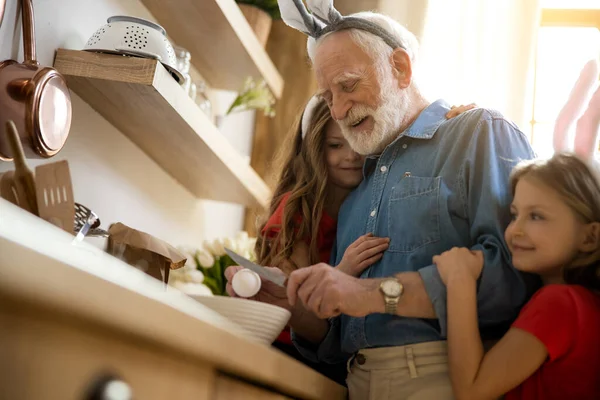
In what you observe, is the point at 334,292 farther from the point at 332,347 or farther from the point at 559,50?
the point at 559,50

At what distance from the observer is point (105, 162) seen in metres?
1.61

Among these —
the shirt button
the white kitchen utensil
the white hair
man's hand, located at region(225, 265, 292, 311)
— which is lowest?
the shirt button

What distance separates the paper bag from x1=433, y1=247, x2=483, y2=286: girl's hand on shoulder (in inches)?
17.8

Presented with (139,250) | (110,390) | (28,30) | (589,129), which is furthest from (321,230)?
(110,390)

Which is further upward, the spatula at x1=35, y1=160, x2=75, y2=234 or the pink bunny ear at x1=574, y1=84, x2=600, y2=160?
the spatula at x1=35, y1=160, x2=75, y2=234

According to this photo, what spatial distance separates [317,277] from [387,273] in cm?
16

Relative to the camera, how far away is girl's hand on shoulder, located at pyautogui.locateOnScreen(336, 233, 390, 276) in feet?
4.04

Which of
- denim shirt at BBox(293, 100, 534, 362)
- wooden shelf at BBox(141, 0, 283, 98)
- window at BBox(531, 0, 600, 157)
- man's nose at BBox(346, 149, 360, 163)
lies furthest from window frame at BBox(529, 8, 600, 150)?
denim shirt at BBox(293, 100, 534, 362)

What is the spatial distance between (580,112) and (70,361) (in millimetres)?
998

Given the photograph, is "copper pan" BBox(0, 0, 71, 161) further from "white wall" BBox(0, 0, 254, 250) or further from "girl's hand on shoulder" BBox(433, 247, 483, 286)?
"girl's hand on shoulder" BBox(433, 247, 483, 286)

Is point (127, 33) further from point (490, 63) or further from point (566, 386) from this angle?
point (490, 63)

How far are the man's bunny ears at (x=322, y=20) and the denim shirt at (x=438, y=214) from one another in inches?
8.9

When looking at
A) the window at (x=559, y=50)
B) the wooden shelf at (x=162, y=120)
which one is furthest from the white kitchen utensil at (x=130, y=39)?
the window at (x=559, y=50)

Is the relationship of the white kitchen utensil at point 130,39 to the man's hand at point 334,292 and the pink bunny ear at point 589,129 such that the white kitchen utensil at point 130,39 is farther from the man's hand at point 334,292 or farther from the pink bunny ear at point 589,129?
the pink bunny ear at point 589,129
